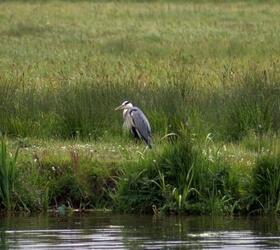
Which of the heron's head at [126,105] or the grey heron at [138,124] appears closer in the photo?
the grey heron at [138,124]

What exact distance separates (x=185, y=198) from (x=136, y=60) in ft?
41.5

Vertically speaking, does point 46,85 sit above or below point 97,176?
above

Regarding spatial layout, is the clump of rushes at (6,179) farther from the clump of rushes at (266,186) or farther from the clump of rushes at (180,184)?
the clump of rushes at (266,186)

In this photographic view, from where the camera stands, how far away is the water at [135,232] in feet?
34.4

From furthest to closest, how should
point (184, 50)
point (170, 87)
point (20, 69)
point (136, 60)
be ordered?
point (184, 50) < point (136, 60) < point (20, 69) < point (170, 87)

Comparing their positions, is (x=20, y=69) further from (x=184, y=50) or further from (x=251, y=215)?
(x=251, y=215)

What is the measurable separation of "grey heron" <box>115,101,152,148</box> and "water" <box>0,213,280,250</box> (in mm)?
1921

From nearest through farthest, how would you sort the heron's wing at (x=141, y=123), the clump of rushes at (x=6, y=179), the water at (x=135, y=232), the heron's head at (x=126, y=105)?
the water at (x=135, y=232)
the clump of rushes at (x=6, y=179)
the heron's wing at (x=141, y=123)
the heron's head at (x=126, y=105)

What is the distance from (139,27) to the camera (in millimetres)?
32562

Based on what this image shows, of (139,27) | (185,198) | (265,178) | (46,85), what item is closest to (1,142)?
(185,198)

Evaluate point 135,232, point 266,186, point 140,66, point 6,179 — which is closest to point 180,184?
point 266,186

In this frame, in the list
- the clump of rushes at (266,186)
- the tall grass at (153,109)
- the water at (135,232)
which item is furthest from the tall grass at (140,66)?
the water at (135,232)

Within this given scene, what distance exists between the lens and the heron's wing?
14.1m

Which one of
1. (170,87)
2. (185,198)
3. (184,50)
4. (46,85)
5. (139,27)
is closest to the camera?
(185,198)
